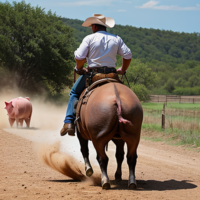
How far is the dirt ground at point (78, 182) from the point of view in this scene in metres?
4.80

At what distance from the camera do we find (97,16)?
6.12 metres

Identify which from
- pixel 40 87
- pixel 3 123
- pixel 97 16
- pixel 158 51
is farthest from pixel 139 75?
pixel 158 51

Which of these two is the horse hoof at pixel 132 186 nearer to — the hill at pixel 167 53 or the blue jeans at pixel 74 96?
the blue jeans at pixel 74 96

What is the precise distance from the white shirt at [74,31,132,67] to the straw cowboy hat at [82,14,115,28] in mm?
293

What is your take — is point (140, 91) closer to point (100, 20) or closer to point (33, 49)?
point (33, 49)

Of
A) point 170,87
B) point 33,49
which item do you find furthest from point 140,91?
point 170,87

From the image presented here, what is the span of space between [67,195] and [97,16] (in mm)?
3240

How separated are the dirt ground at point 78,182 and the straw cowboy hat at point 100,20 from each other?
284 cm

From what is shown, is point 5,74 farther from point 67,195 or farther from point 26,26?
point 67,195

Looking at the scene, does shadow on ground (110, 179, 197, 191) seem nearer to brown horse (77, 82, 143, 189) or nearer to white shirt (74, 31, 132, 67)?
brown horse (77, 82, 143, 189)

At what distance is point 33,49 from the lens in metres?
36.3

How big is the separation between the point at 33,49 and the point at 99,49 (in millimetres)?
31888

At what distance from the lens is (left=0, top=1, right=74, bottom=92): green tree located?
118ft

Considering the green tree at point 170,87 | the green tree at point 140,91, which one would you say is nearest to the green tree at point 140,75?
the green tree at point 140,91
